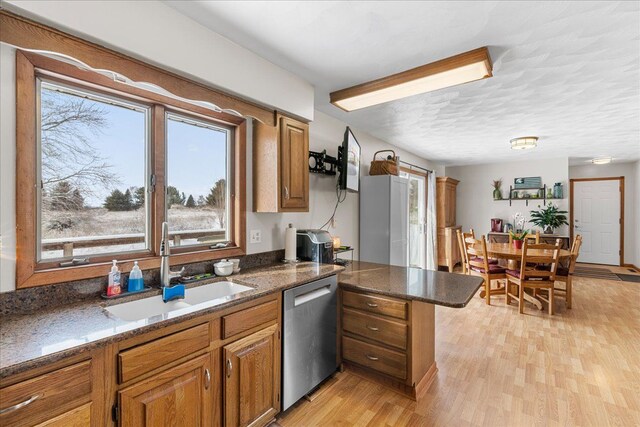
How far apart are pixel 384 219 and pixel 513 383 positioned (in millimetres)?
1927

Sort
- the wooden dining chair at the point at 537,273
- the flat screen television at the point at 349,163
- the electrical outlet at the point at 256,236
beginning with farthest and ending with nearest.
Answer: the wooden dining chair at the point at 537,273 < the flat screen television at the point at 349,163 < the electrical outlet at the point at 256,236

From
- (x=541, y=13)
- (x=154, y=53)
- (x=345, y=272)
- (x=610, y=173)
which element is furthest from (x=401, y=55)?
(x=610, y=173)

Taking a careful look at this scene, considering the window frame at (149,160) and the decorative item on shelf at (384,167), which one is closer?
the window frame at (149,160)

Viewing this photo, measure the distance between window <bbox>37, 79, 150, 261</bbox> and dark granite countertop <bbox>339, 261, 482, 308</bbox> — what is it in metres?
1.55

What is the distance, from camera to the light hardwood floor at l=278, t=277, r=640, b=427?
6.31 ft

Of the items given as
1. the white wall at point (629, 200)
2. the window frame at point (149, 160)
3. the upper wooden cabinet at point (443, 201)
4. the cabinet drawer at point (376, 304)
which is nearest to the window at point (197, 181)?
the window frame at point (149, 160)

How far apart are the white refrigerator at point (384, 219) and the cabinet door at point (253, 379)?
2.06m

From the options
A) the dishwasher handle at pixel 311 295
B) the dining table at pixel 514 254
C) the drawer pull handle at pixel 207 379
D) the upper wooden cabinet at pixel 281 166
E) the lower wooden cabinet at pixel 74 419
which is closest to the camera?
the lower wooden cabinet at pixel 74 419

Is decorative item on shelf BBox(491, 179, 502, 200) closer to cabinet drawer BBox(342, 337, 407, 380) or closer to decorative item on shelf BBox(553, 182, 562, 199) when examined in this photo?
decorative item on shelf BBox(553, 182, 562, 199)

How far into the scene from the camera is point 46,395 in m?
0.97

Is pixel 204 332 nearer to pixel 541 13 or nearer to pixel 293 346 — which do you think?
pixel 293 346

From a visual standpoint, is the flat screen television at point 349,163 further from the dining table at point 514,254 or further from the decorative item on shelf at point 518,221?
the decorative item on shelf at point 518,221

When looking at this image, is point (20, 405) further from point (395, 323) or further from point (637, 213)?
point (637, 213)

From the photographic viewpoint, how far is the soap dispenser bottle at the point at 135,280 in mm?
1639
